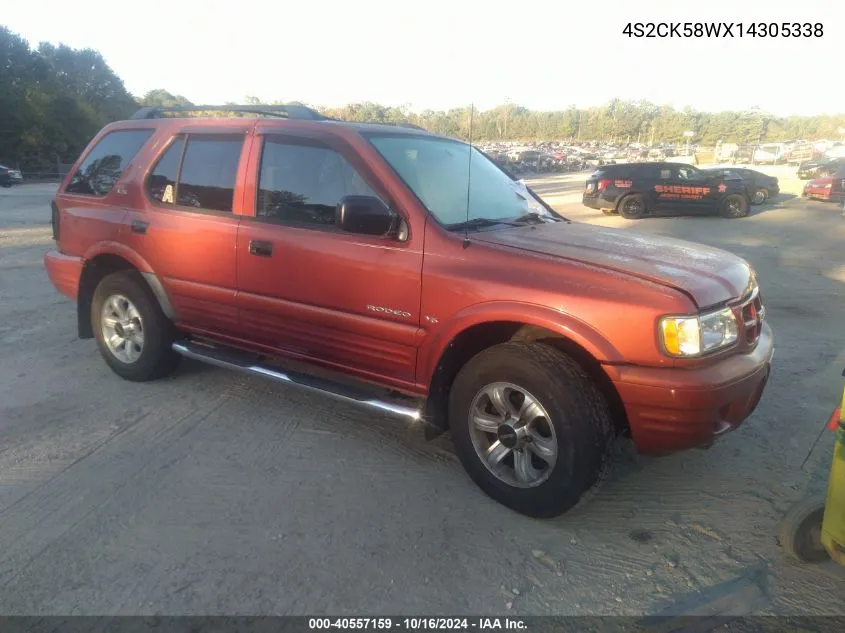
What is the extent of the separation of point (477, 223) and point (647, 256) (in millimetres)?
940

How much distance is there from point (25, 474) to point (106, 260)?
6.07 feet

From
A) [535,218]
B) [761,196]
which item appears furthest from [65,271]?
[761,196]

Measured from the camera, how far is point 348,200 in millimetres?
3191

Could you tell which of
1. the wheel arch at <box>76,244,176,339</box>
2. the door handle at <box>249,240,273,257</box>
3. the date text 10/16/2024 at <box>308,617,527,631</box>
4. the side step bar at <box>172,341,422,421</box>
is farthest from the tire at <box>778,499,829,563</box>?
the wheel arch at <box>76,244,176,339</box>

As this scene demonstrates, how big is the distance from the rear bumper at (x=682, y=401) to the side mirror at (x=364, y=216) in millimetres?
1357

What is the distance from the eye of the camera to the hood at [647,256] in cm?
284

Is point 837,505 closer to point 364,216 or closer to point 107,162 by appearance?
point 364,216

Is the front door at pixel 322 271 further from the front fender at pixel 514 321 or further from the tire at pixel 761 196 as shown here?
the tire at pixel 761 196

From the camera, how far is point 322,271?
356 centimetres

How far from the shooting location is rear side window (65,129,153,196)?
4645 millimetres

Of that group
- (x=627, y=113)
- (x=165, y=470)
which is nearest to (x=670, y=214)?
(x=165, y=470)

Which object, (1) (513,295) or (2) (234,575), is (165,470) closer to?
Result: (2) (234,575)

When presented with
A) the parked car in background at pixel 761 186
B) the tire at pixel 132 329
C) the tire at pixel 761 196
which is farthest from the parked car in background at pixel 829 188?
the tire at pixel 132 329

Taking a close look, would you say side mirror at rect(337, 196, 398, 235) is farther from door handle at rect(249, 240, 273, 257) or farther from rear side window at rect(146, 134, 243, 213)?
rear side window at rect(146, 134, 243, 213)
